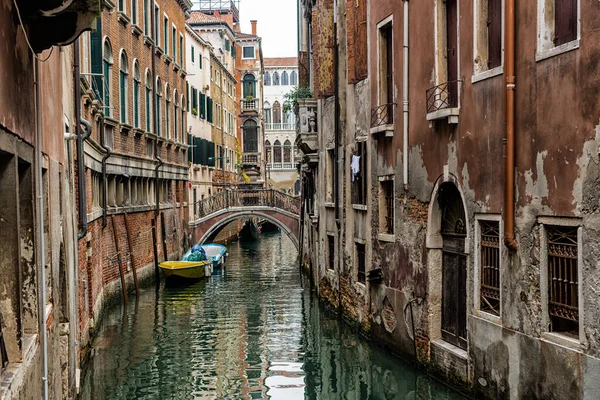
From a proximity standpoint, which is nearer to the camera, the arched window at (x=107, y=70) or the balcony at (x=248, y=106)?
the arched window at (x=107, y=70)

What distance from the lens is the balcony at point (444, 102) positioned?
9.52 metres

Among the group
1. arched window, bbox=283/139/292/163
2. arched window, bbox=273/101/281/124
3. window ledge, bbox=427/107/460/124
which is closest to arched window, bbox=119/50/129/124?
window ledge, bbox=427/107/460/124

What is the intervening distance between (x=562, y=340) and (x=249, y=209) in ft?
76.0

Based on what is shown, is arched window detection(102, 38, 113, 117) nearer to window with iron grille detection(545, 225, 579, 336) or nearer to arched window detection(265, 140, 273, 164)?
window with iron grille detection(545, 225, 579, 336)

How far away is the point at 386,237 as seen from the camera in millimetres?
12367

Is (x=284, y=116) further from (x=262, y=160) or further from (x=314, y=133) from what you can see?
(x=314, y=133)

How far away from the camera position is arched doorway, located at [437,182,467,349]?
984 centimetres

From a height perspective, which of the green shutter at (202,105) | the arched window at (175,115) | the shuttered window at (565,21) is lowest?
the shuttered window at (565,21)

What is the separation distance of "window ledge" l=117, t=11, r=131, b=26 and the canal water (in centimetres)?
665

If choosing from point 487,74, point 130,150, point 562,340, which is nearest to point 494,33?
point 487,74

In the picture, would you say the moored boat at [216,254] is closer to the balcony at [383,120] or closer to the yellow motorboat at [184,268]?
the yellow motorboat at [184,268]

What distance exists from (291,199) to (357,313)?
1605 cm

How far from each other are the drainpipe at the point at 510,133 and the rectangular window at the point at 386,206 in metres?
4.62

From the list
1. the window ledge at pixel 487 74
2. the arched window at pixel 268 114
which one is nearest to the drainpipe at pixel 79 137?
the window ledge at pixel 487 74
